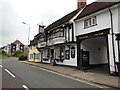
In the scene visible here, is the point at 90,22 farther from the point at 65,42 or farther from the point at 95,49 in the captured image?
the point at 95,49

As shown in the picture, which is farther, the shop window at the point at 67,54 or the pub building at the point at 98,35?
the shop window at the point at 67,54

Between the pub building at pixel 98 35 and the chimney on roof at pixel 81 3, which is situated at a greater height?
the chimney on roof at pixel 81 3

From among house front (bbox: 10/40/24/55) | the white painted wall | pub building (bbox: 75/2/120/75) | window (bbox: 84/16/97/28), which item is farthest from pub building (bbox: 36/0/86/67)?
house front (bbox: 10/40/24/55)

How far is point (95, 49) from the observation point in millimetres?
14148

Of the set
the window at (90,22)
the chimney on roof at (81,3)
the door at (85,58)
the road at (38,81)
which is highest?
the chimney on roof at (81,3)

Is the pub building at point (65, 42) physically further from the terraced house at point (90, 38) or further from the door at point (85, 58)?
the door at point (85, 58)

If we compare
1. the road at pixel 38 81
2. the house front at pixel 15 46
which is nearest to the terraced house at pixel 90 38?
the road at pixel 38 81

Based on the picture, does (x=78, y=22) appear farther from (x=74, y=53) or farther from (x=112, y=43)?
(x=112, y=43)

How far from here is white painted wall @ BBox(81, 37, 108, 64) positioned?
1290 cm

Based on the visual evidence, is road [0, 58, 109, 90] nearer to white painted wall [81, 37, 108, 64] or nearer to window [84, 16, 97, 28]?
white painted wall [81, 37, 108, 64]

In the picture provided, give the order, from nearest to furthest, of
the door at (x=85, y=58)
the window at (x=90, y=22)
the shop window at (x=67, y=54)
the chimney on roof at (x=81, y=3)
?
the window at (x=90, y=22), the door at (x=85, y=58), the shop window at (x=67, y=54), the chimney on roof at (x=81, y=3)

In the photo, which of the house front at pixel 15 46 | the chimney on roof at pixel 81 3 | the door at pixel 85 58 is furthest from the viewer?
the house front at pixel 15 46

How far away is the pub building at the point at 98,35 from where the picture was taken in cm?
855

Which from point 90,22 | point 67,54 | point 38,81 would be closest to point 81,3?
point 90,22
